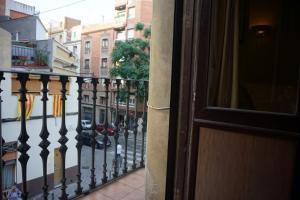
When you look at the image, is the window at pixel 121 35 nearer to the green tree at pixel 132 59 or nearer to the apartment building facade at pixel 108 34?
the apartment building facade at pixel 108 34

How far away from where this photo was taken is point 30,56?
33.7 ft

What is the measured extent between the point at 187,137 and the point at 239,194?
37 centimetres

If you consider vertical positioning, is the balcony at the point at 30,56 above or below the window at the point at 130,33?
below

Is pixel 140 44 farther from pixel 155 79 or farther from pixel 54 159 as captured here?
pixel 155 79

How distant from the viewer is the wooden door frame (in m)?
1.09

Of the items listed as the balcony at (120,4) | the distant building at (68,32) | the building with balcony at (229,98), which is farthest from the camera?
the distant building at (68,32)

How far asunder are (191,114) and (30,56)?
10684 mm

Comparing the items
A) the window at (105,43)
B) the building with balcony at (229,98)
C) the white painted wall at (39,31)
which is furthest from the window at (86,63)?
the building with balcony at (229,98)

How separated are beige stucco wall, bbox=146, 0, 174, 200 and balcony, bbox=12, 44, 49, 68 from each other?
9.36 m

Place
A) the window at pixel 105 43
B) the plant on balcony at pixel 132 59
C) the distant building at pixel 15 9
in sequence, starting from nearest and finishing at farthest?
the distant building at pixel 15 9, the plant on balcony at pixel 132 59, the window at pixel 105 43

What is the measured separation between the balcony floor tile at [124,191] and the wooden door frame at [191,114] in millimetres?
513

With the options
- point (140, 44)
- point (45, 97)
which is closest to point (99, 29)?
point (140, 44)

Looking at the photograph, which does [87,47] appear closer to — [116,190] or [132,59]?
[132,59]

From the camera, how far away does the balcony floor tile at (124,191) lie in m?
1.80
